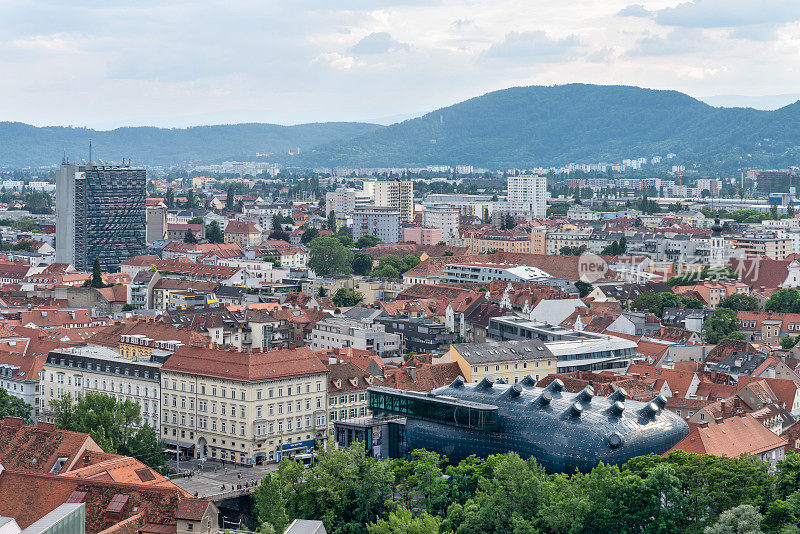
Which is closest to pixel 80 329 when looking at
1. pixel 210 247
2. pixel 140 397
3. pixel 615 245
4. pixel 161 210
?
pixel 140 397

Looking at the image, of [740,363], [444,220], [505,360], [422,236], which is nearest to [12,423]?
[505,360]

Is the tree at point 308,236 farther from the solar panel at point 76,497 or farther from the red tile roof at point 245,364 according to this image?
the solar panel at point 76,497

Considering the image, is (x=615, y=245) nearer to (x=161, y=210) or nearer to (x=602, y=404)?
(x=161, y=210)

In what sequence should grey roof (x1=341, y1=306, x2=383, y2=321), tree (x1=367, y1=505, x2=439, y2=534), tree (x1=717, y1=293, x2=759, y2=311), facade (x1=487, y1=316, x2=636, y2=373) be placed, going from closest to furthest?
tree (x1=367, y1=505, x2=439, y2=534) → facade (x1=487, y1=316, x2=636, y2=373) → grey roof (x1=341, y1=306, x2=383, y2=321) → tree (x1=717, y1=293, x2=759, y2=311)

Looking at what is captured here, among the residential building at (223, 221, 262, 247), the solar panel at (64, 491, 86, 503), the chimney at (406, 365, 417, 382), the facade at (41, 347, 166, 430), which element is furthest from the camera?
the residential building at (223, 221, 262, 247)

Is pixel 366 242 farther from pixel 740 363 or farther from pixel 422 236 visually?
pixel 740 363

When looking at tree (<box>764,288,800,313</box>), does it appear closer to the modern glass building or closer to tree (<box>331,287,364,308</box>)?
tree (<box>331,287,364,308</box>)

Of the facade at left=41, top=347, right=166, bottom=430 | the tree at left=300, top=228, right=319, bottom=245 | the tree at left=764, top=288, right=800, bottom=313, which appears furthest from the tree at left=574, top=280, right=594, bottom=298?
the tree at left=300, top=228, right=319, bottom=245

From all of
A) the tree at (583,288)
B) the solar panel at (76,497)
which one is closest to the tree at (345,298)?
the tree at (583,288)
